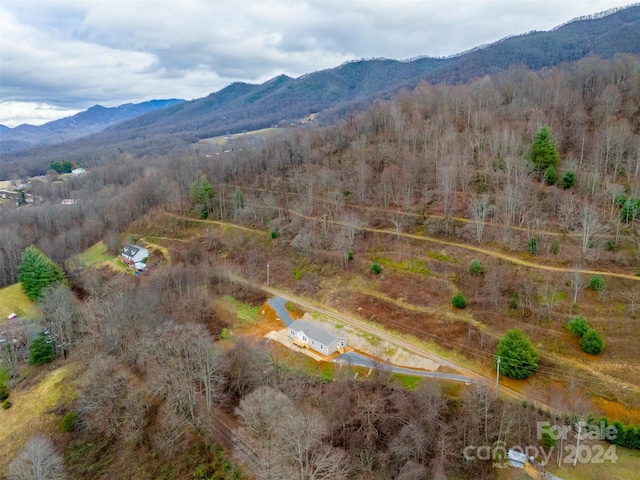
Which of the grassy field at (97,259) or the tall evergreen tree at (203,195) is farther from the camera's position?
the tall evergreen tree at (203,195)

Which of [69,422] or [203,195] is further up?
[203,195]

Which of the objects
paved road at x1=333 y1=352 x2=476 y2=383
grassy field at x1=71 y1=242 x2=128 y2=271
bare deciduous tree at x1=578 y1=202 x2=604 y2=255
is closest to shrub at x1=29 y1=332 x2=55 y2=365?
grassy field at x1=71 y1=242 x2=128 y2=271

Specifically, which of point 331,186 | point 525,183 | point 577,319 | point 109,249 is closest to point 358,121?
point 331,186

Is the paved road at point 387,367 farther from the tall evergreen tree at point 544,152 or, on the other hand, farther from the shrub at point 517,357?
the tall evergreen tree at point 544,152

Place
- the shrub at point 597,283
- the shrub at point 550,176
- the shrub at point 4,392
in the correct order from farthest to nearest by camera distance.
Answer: the shrub at point 550,176
the shrub at point 4,392
the shrub at point 597,283

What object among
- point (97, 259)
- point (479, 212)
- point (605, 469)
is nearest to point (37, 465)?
point (605, 469)

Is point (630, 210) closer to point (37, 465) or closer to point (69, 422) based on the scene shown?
point (37, 465)

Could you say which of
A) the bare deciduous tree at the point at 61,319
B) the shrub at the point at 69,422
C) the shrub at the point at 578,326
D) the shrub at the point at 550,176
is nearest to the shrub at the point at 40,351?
the bare deciduous tree at the point at 61,319
